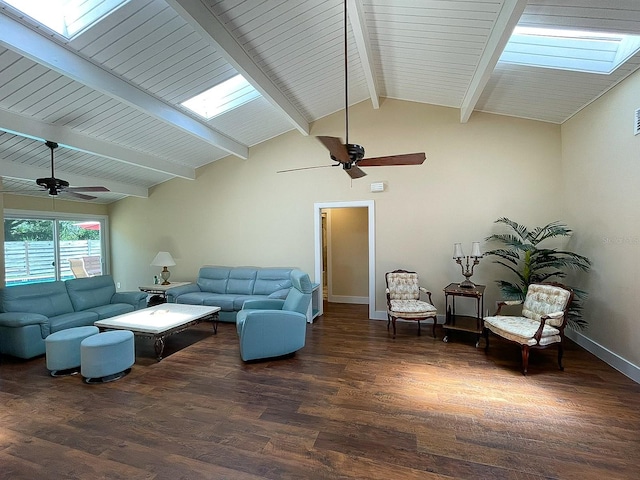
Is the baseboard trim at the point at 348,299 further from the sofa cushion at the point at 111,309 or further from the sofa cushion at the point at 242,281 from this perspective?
the sofa cushion at the point at 111,309

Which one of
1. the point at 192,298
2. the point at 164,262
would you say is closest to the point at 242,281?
the point at 192,298

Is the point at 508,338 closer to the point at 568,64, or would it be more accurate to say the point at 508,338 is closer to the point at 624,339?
the point at 624,339

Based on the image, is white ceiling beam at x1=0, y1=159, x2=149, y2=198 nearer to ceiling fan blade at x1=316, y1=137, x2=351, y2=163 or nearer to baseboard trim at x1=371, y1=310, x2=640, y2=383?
ceiling fan blade at x1=316, y1=137, x2=351, y2=163

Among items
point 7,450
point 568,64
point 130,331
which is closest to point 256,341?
point 130,331

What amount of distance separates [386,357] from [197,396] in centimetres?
219

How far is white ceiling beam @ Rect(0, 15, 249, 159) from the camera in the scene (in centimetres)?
230

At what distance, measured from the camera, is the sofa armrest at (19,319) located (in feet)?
11.6

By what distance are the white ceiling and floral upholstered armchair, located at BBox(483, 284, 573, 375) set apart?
2.47 metres

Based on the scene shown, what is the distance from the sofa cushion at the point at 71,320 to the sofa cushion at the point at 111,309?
3.9 inches

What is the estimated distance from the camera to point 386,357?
3.65 metres

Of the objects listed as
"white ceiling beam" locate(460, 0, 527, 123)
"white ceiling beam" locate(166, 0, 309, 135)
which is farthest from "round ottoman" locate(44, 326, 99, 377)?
"white ceiling beam" locate(460, 0, 527, 123)

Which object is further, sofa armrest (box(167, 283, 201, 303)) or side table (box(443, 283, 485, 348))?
sofa armrest (box(167, 283, 201, 303))

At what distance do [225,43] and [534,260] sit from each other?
15.4ft

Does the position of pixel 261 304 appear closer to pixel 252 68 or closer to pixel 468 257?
pixel 252 68
